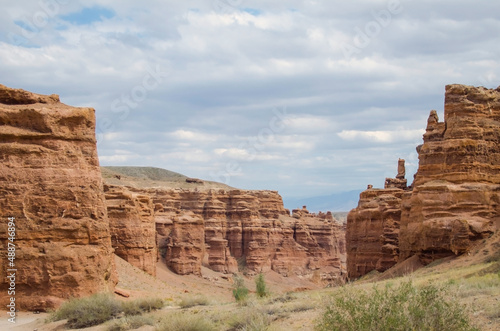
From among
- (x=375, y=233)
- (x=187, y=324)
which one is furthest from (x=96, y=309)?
(x=375, y=233)

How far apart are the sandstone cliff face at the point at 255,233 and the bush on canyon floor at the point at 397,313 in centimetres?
6595

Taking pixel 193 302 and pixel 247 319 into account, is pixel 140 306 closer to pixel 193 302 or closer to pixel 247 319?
pixel 193 302

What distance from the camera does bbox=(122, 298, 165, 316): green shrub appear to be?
2061cm

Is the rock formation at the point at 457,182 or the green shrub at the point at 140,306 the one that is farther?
the rock formation at the point at 457,182

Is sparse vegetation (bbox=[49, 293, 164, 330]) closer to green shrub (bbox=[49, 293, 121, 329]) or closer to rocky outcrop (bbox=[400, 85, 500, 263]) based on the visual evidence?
green shrub (bbox=[49, 293, 121, 329])

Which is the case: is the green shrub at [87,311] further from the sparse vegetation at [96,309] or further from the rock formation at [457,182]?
the rock formation at [457,182]

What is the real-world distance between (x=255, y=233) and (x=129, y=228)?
5535 cm

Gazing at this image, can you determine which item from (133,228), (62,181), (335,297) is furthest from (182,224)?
(335,297)

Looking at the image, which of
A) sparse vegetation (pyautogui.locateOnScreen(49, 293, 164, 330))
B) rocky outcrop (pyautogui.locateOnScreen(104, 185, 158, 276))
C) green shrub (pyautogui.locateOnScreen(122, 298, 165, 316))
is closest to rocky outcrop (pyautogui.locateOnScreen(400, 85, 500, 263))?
rocky outcrop (pyautogui.locateOnScreen(104, 185, 158, 276))

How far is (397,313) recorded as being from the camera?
11062mm

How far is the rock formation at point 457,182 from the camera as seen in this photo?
33812 mm

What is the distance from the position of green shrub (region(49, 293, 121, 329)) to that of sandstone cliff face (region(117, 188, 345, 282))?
55987mm

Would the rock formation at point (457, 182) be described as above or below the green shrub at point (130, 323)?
above

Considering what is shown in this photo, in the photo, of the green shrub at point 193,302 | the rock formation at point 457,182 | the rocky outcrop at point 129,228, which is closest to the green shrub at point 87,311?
the green shrub at point 193,302
